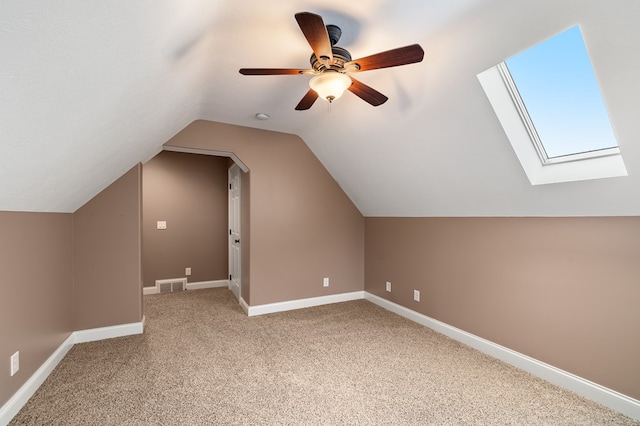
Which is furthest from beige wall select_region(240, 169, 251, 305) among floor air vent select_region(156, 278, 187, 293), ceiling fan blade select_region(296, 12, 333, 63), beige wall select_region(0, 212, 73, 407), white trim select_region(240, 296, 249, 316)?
ceiling fan blade select_region(296, 12, 333, 63)

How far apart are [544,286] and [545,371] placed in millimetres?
639

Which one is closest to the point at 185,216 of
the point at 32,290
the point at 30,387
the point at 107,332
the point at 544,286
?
the point at 107,332

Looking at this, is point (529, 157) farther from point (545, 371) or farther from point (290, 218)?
point (290, 218)

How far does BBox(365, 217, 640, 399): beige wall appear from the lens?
1932mm

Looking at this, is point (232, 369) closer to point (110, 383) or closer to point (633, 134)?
point (110, 383)

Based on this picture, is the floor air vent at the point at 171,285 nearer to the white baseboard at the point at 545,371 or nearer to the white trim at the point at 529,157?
the white baseboard at the point at 545,371

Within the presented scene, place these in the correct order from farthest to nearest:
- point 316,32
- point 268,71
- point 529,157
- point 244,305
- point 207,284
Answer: point 207,284, point 244,305, point 529,157, point 268,71, point 316,32

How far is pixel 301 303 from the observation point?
4.01 m

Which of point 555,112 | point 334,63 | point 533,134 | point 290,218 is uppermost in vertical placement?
point 334,63

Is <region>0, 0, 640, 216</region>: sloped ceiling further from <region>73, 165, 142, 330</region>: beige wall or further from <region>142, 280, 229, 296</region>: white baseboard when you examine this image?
<region>142, 280, 229, 296</region>: white baseboard

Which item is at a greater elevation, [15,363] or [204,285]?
[15,363]

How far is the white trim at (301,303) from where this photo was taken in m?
3.71

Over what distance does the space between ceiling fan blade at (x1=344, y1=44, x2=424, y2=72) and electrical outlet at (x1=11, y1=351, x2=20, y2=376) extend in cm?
271

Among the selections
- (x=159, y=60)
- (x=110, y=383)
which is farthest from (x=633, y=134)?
(x=110, y=383)
